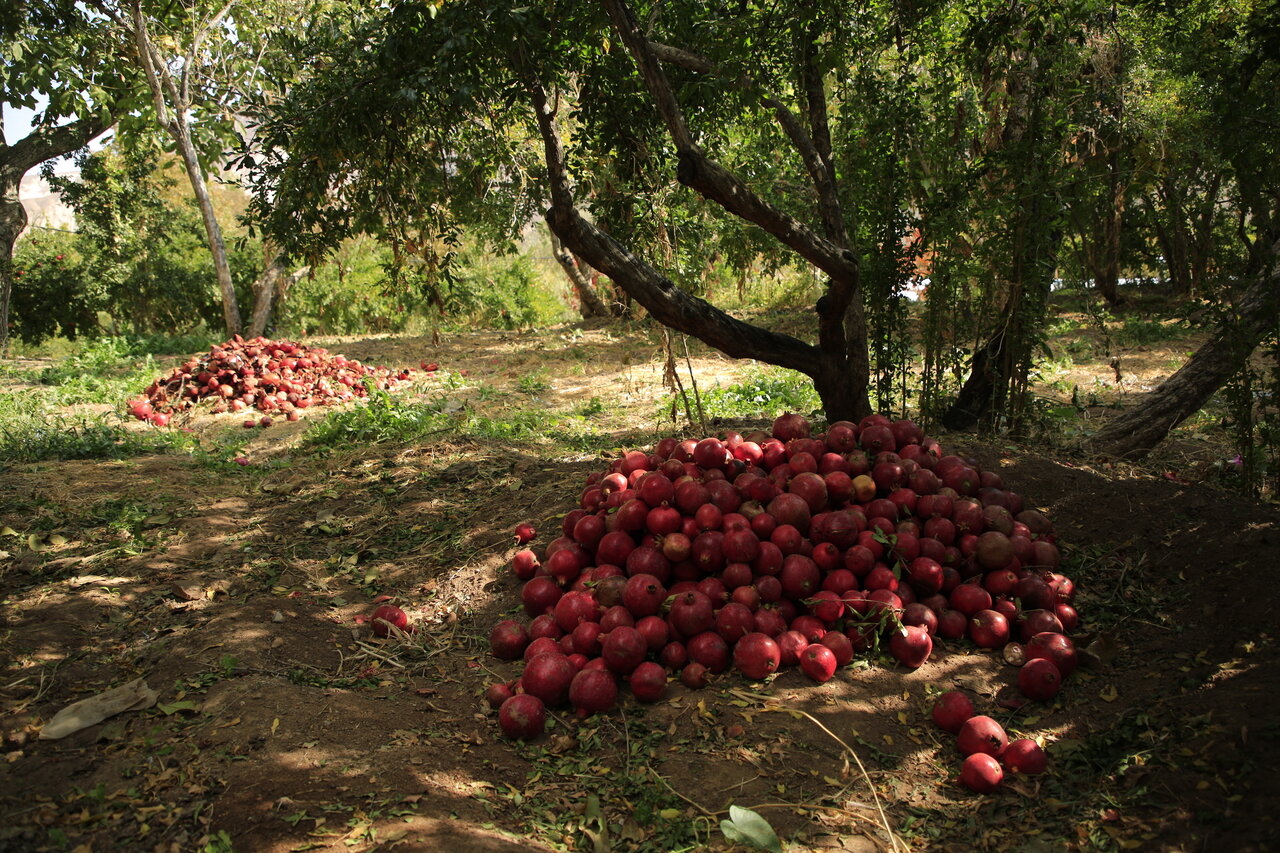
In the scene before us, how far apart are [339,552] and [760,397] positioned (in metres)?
4.97

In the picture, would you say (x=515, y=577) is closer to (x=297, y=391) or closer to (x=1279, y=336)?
(x=1279, y=336)

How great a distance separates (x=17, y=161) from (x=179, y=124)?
3.58 meters

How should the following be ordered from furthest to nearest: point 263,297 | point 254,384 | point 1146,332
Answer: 1. point 263,297
2. point 1146,332
3. point 254,384

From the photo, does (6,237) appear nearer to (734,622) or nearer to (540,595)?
(540,595)

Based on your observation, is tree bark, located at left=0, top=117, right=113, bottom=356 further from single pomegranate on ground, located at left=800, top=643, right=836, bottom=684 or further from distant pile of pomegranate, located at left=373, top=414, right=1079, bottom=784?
single pomegranate on ground, located at left=800, top=643, right=836, bottom=684

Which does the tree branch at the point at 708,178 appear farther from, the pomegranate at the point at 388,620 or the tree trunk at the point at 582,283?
the tree trunk at the point at 582,283

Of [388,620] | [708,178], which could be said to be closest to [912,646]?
[388,620]

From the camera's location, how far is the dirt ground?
2400 millimetres

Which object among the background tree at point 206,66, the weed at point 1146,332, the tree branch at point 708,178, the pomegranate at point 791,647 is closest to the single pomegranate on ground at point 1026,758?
the pomegranate at point 791,647

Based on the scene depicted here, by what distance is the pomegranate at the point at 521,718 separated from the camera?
3.03 meters

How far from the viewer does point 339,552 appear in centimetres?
486

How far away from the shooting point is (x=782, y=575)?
3.54 metres

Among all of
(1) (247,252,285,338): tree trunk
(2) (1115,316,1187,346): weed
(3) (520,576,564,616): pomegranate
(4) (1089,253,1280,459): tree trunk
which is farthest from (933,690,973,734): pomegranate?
(1) (247,252,285,338): tree trunk

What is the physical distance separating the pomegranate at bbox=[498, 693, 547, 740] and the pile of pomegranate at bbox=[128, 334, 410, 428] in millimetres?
6689
